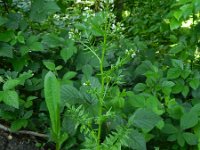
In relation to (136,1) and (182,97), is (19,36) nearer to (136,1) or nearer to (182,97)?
(182,97)

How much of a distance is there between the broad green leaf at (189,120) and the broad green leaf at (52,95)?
63cm

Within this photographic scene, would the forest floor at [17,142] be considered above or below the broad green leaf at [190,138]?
below

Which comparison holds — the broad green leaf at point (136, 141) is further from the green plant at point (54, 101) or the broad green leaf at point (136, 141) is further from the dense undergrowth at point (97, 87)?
the green plant at point (54, 101)

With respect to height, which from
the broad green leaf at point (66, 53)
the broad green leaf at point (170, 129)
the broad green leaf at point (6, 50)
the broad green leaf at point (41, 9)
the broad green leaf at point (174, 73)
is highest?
the broad green leaf at point (41, 9)

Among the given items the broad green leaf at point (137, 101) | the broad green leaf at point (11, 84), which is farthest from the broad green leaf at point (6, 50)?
the broad green leaf at point (137, 101)

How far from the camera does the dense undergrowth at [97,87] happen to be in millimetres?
1621

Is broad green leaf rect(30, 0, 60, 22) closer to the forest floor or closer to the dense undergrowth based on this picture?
the dense undergrowth

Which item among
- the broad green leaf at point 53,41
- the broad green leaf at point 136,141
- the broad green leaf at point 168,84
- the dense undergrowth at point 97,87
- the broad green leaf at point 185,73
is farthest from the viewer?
the broad green leaf at point 53,41

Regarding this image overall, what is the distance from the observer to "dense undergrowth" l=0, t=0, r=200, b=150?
5.32 ft

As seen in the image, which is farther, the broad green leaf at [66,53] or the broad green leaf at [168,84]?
the broad green leaf at [66,53]

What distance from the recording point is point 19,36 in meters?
2.28

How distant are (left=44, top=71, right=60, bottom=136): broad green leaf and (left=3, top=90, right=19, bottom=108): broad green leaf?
16cm

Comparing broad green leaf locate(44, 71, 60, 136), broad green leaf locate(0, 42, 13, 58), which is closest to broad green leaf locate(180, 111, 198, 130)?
broad green leaf locate(44, 71, 60, 136)

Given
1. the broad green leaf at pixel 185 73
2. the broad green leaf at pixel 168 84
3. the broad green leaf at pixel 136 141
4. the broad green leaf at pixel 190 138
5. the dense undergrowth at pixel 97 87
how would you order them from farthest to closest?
the broad green leaf at pixel 185 73, the broad green leaf at pixel 168 84, the broad green leaf at pixel 190 138, the broad green leaf at pixel 136 141, the dense undergrowth at pixel 97 87
